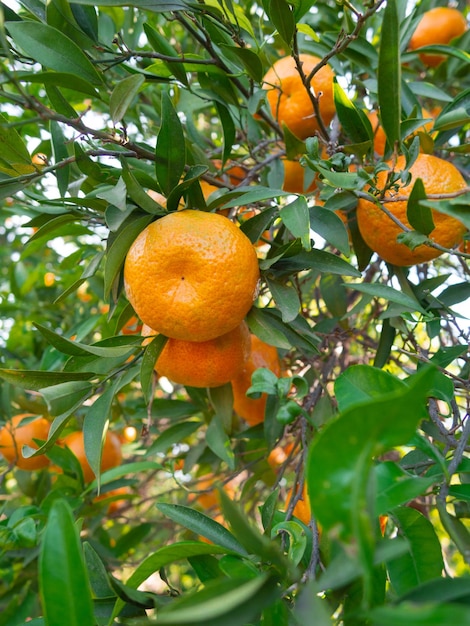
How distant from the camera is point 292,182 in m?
1.25

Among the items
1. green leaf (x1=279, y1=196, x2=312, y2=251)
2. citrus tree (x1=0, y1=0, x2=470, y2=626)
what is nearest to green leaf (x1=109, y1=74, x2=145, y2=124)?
citrus tree (x1=0, y1=0, x2=470, y2=626)

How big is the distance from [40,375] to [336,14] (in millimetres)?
1183

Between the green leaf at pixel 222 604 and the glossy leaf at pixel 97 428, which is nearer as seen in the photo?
the green leaf at pixel 222 604

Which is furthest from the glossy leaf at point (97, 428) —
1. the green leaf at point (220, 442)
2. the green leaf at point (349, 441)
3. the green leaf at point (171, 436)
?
the green leaf at point (349, 441)

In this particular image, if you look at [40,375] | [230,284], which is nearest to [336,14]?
[230,284]

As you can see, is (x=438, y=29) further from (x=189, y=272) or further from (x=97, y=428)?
(x=97, y=428)

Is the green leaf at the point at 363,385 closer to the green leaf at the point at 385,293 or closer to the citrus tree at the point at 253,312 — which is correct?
the citrus tree at the point at 253,312

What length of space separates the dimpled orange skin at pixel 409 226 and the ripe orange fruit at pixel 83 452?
0.86 m

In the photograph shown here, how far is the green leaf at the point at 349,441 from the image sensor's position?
0.37 m

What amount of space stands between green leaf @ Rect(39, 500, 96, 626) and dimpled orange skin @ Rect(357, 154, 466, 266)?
626 millimetres

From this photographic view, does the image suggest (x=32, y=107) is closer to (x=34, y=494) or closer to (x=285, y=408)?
(x=285, y=408)

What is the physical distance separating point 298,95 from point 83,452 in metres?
0.96

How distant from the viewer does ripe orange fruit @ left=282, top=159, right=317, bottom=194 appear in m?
1.23

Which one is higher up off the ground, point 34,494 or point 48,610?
point 48,610
